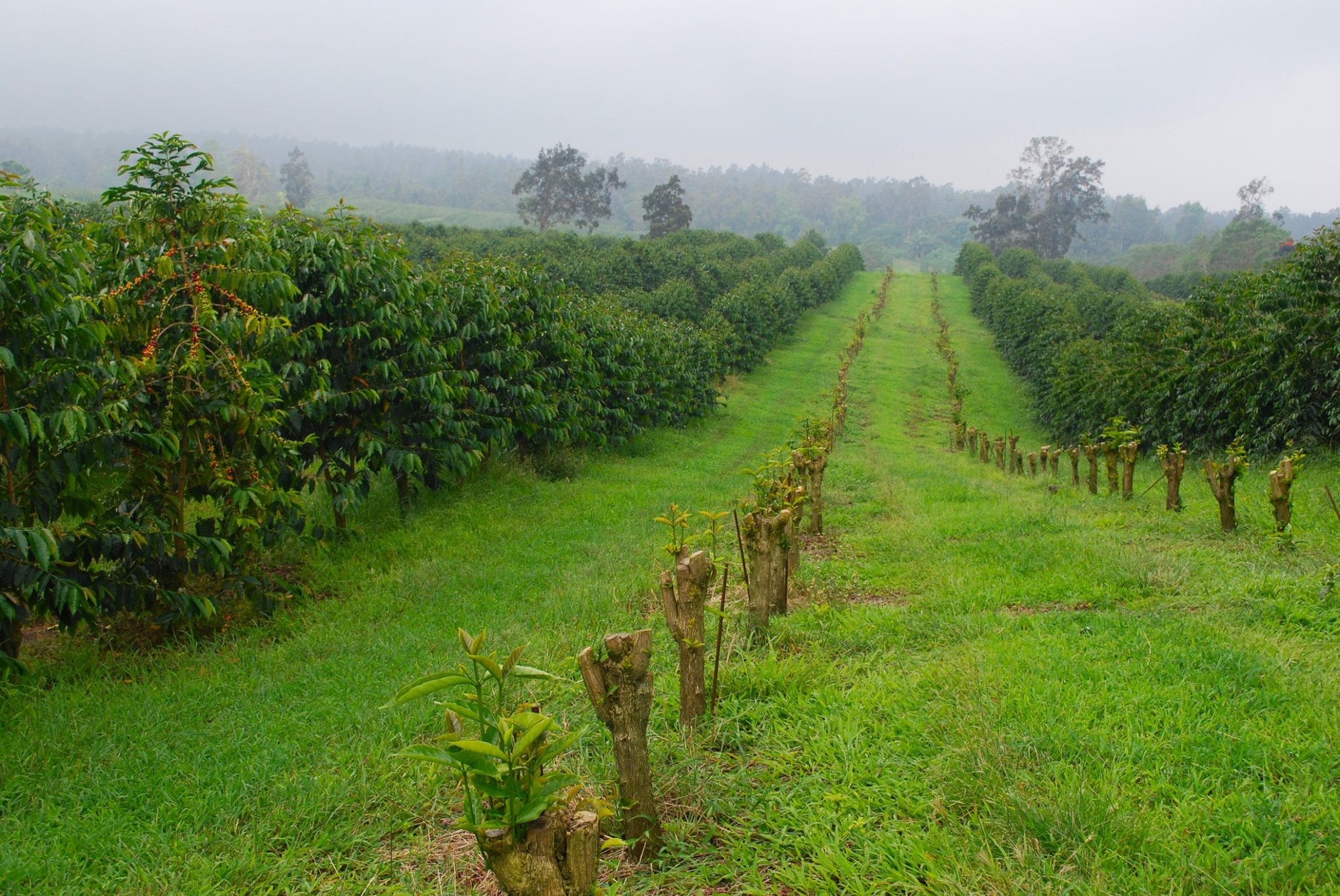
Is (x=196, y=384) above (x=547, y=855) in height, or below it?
above

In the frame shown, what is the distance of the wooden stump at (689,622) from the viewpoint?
3.57 m

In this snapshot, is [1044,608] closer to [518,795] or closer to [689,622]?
[689,622]

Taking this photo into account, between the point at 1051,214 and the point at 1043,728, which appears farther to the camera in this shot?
the point at 1051,214

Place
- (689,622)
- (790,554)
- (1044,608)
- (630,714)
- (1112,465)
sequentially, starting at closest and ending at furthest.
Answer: (630,714) → (689,622) → (1044,608) → (790,554) → (1112,465)

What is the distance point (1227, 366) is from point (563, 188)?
65822 millimetres

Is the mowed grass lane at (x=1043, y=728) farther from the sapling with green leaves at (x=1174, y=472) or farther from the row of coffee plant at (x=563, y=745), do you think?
the sapling with green leaves at (x=1174, y=472)

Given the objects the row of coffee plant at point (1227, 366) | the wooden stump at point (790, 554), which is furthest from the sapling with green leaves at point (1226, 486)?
the row of coffee plant at point (1227, 366)

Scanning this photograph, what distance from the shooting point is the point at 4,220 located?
4102 mm

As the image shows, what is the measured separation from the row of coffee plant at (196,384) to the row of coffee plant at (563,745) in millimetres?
2166

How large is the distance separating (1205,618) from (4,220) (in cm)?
707

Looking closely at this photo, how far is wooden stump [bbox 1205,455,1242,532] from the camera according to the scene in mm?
6738

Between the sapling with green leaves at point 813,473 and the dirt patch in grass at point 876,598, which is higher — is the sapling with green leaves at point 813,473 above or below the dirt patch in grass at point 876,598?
above

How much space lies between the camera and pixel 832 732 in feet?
11.9

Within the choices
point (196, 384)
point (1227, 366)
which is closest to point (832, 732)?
point (196, 384)
